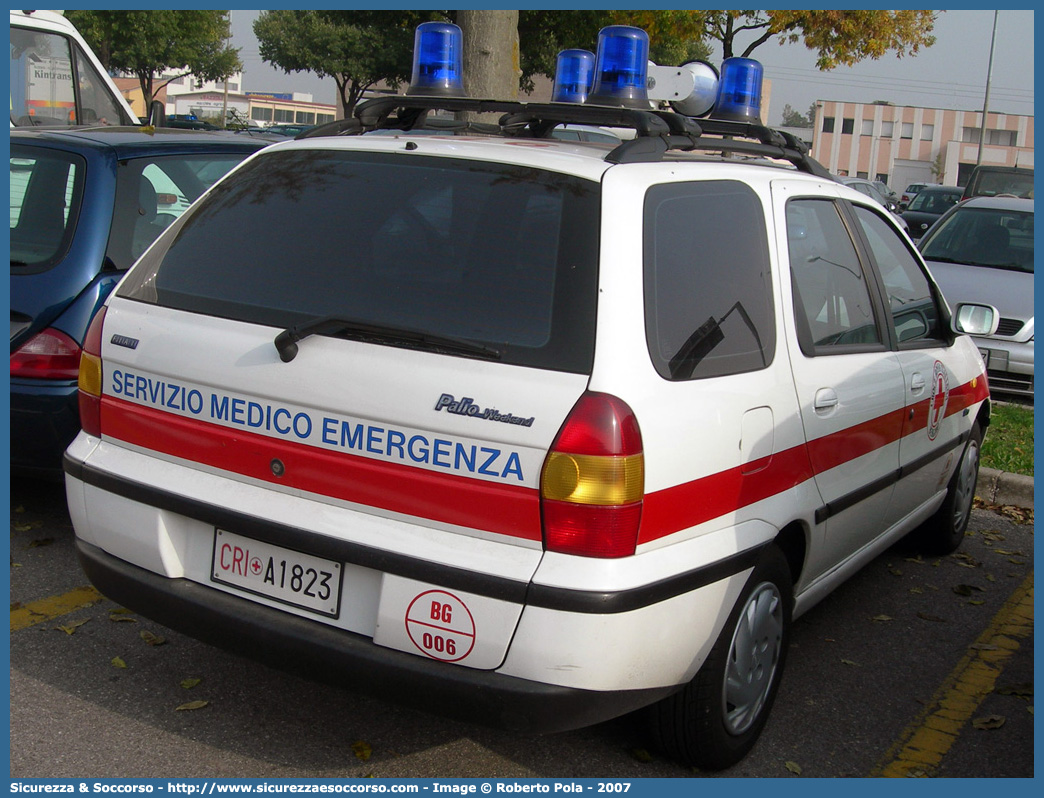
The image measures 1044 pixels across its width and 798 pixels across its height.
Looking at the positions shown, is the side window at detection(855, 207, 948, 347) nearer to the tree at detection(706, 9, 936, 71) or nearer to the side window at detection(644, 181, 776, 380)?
the side window at detection(644, 181, 776, 380)

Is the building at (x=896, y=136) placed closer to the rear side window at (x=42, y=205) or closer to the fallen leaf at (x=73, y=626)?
the rear side window at (x=42, y=205)

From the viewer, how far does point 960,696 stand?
12.4ft

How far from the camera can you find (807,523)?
3.32m

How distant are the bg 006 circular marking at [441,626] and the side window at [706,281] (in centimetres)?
76

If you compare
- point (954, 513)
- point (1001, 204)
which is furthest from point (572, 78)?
point (1001, 204)

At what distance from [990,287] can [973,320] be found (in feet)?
16.7

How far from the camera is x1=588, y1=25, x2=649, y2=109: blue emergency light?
3.73 metres

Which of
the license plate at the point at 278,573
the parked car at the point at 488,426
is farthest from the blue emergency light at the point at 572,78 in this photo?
the license plate at the point at 278,573

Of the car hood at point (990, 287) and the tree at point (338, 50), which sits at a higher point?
the tree at point (338, 50)

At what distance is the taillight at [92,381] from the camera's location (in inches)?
125

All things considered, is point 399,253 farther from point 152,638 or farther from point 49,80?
point 49,80

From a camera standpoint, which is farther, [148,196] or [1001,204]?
[1001,204]

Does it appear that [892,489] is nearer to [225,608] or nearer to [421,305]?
[421,305]

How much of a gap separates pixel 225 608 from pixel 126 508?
447 mm
